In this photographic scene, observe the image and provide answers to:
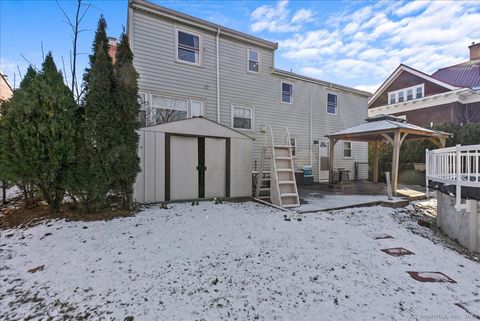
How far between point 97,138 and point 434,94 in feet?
68.1

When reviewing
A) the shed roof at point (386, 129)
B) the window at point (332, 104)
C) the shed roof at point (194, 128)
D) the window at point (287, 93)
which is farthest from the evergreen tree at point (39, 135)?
the window at point (332, 104)

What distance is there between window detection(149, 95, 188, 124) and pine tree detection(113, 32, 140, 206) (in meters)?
3.00

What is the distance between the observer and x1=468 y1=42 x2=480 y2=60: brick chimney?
18.5 metres

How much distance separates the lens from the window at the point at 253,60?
34.9 ft

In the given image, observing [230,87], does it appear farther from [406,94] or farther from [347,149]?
[406,94]

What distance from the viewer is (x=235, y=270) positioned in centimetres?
301

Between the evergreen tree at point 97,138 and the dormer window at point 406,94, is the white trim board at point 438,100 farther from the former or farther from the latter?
the evergreen tree at point 97,138

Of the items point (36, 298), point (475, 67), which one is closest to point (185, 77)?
point (36, 298)

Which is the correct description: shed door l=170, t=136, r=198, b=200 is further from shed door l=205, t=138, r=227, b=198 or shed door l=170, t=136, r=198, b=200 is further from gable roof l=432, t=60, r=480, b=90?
gable roof l=432, t=60, r=480, b=90

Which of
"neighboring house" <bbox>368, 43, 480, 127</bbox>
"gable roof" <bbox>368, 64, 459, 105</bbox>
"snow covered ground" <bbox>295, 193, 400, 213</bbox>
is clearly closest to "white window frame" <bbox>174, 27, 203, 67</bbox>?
"snow covered ground" <bbox>295, 193, 400, 213</bbox>

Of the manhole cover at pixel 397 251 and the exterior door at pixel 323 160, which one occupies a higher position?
the exterior door at pixel 323 160

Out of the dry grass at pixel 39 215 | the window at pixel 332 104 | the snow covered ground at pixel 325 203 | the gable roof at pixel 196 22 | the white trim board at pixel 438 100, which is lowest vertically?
the snow covered ground at pixel 325 203

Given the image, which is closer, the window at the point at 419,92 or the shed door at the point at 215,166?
the shed door at the point at 215,166

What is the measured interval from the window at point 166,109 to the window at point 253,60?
361cm
